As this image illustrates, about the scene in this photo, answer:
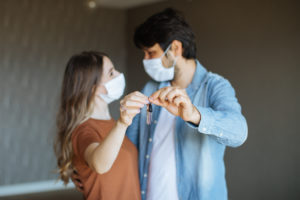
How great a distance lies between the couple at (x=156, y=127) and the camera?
105 centimetres

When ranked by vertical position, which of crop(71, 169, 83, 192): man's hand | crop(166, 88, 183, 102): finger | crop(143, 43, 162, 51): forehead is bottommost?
crop(71, 169, 83, 192): man's hand

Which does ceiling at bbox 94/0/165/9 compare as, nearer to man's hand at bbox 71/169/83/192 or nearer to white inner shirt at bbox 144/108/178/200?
white inner shirt at bbox 144/108/178/200

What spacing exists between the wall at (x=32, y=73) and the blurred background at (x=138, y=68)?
0.5 inches

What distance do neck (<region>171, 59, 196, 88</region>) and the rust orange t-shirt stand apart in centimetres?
40

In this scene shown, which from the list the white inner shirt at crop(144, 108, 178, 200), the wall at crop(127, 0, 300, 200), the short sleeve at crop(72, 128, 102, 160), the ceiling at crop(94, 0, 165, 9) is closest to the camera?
the short sleeve at crop(72, 128, 102, 160)

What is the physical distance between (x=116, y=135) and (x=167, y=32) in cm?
62

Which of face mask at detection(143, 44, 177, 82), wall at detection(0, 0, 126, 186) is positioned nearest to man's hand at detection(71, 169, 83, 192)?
face mask at detection(143, 44, 177, 82)

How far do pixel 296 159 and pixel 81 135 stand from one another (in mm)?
2613

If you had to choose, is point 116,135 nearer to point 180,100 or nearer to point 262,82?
point 180,100

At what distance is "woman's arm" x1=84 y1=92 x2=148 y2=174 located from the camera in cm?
102

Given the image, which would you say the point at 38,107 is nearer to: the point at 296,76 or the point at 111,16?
the point at 111,16

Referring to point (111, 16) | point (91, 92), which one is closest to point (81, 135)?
point (91, 92)

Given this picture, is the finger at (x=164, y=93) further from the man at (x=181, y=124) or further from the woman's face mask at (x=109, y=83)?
the woman's face mask at (x=109, y=83)

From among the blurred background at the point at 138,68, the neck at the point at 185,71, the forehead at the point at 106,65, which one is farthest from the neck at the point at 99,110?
the blurred background at the point at 138,68
